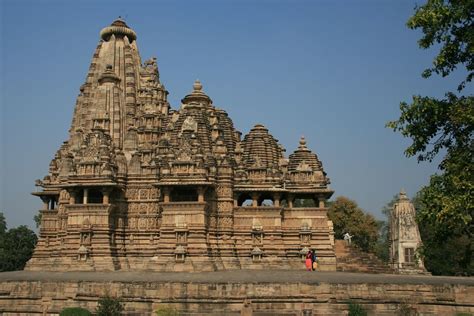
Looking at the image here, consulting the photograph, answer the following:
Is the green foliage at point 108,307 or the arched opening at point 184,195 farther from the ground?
the arched opening at point 184,195

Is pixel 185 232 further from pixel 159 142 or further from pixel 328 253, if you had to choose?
pixel 328 253

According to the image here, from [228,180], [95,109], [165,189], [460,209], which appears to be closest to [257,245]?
[228,180]

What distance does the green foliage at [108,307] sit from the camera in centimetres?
1778

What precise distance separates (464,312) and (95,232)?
18.4m

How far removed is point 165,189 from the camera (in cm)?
2820

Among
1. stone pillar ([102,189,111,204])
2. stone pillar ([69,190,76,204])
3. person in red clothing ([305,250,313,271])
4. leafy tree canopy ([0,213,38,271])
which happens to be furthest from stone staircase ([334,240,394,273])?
leafy tree canopy ([0,213,38,271])

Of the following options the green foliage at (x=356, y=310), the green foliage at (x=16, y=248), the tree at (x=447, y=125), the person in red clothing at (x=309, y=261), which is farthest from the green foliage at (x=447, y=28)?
the green foliage at (x=16, y=248)

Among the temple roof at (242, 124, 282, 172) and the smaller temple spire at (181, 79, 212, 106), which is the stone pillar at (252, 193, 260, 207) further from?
the smaller temple spire at (181, 79, 212, 106)

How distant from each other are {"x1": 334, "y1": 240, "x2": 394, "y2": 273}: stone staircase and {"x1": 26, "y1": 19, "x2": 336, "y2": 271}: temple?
71.6 inches

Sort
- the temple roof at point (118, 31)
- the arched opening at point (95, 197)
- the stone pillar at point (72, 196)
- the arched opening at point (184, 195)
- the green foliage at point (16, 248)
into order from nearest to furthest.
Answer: the stone pillar at point (72, 196) < the arched opening at point (184, 195) < the arched opening at point (95, 197) < the temple roof at point (118, 31) < the green foliage at point (16, 248)

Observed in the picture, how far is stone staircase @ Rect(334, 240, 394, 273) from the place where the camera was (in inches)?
1178

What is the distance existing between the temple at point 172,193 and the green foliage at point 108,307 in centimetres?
828

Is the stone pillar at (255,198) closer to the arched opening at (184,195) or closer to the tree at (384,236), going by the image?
the arched opening at (184,195)

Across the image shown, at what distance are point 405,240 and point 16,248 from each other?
3086 cm
